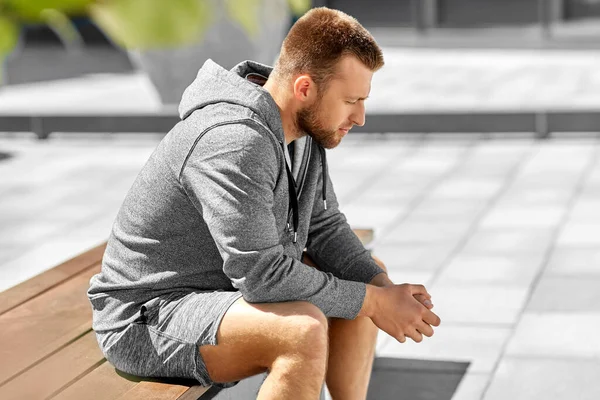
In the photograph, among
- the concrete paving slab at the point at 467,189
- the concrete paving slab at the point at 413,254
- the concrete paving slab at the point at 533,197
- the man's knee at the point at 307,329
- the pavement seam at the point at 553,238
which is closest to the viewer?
the man's knee at the point at 307,329

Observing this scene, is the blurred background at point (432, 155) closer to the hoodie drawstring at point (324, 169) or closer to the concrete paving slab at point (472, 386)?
the concrete paving slab at point (472, 386)

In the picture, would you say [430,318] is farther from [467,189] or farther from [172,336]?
[467,189]

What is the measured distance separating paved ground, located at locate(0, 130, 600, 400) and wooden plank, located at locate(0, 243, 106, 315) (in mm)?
1148

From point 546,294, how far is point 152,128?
5.30 metres

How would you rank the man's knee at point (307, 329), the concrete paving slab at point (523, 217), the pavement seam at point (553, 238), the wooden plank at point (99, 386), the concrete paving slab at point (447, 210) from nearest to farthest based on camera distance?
1. the man's knee at point (307, 329)
2. the wooden plank at point (99, 386)
3. the pavement seam at point (553, 238)
4. the concrete paving slab at point (523, 217)
5. the concrete paving slab at point (447, 210)

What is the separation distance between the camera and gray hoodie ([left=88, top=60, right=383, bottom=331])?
8.34 feet

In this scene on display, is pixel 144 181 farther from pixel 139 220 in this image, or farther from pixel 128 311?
pixel 128 311

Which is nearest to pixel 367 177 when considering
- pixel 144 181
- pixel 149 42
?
pixel 144 181

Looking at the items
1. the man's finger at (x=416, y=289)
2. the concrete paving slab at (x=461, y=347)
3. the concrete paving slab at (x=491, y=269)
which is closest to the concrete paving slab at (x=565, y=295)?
the concrete paving slab at (x=491, y=269)

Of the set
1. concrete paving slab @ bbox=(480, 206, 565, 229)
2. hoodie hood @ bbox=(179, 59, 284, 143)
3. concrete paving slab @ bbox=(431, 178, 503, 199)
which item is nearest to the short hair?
hoodie hood @ bbox=(179, 59, 284, 143)

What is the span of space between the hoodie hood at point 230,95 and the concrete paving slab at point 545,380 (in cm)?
144

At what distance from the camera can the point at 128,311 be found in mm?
2732

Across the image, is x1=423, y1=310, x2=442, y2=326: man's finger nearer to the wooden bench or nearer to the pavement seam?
the wooden bench

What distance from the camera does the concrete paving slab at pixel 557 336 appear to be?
3.99m
